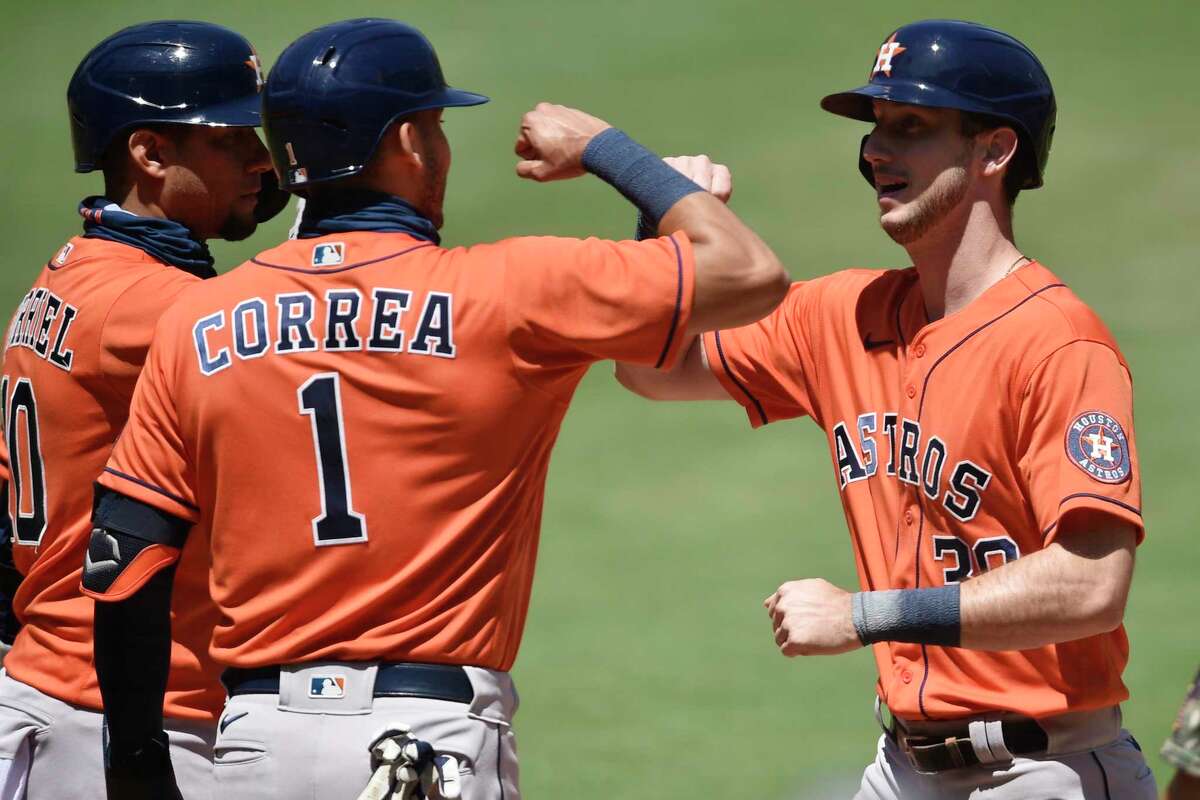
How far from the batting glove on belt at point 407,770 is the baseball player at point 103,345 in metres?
0.87

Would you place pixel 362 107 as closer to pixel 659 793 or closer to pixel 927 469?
pixel 927 469

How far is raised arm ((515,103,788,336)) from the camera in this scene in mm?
3375

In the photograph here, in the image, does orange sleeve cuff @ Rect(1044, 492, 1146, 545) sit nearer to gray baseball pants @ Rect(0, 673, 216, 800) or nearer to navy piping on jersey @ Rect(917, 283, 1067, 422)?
navy piping on jersey @ Rect(917, 283, 1067, 422)

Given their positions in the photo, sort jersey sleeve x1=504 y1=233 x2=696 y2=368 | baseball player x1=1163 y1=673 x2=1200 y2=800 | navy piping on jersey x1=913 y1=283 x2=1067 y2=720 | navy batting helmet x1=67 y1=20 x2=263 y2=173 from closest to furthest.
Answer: baseball player x1=1163 y1=673 x2=1200 y2=800 → jersey sleeve x1=504 y1=233 x2=696 y2=368 → navy piping on jersey x1=913 y1=283 x2=1067 y2=720 → navy batting helmet x1=67 y1=20 x2=263 y2=173

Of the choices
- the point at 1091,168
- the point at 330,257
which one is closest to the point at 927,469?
the point at 330,257

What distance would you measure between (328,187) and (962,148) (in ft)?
4.75

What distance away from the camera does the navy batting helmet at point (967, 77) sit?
3.85 meters

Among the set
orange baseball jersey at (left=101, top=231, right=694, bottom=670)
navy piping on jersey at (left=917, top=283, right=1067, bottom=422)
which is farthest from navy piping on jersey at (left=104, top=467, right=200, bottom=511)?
navy piping on jersey at (left=917, top=283, right=1067, bottom=422)

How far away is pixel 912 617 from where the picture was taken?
3473 mm

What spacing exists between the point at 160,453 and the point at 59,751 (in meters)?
0.99

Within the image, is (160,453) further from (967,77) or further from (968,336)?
(967,77)

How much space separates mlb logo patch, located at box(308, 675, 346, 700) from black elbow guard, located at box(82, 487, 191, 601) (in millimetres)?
441

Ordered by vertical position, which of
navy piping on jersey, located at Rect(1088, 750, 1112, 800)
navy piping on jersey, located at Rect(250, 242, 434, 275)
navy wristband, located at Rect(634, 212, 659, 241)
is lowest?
navy piping on jersey, located at Rect(1088, 750, 1112, 800)

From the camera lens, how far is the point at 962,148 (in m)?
3.93
